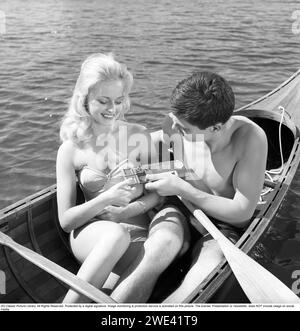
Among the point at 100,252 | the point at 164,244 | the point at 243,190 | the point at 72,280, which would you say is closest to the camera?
the point at 72,280

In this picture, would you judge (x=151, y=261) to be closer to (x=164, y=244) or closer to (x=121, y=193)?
(x=164, y=244)

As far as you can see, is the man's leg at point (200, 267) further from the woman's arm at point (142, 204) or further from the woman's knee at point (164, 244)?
the woman's arm at point (142, 204)

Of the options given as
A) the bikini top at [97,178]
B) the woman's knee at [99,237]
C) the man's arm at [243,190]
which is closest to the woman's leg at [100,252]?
the woman's knee at [99,237]

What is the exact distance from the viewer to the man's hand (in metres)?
2.94

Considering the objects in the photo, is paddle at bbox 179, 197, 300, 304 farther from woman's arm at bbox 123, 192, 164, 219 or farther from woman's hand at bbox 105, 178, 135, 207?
woman's hand at bbox 105, 178, 135, 207

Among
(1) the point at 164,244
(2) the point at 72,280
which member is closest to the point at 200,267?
(1) the point at 164,244

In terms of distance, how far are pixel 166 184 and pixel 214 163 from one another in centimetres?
35

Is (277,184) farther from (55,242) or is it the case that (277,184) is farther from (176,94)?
(55,242)

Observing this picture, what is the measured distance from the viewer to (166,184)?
2941mm

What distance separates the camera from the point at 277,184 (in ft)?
12.1

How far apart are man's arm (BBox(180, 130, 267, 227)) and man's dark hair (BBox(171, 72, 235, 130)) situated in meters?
0.34

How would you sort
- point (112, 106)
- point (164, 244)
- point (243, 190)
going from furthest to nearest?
1. point (112, 106)
2. point (243, 190)
3. point (164, 244)

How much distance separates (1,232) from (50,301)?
1.98ft

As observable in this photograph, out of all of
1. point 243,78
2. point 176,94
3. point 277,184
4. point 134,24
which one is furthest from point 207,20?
point 176,94
